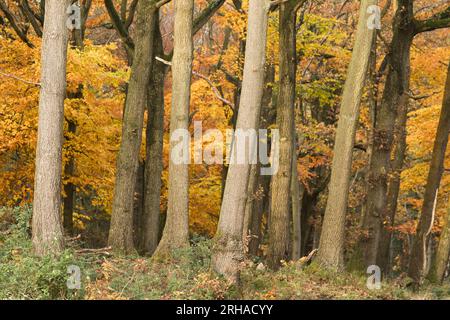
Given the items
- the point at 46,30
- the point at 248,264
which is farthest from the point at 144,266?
the point at 46,30

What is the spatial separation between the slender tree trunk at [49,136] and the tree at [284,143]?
5306 mm

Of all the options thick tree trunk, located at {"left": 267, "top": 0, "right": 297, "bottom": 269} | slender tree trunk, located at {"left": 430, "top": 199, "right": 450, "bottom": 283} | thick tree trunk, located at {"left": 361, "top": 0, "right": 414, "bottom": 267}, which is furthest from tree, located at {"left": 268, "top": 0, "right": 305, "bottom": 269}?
slender tree trunk, located at {"left": 430, "top": 199, "right": 450, "bottom": 283}

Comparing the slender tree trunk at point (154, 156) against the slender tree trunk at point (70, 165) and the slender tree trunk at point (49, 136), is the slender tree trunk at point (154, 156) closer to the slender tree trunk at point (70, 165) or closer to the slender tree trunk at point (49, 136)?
the slender tree trunk at point (70, 165)

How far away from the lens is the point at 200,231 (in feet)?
94.1

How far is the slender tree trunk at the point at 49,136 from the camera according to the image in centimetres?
1174

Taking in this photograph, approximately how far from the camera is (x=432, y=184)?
17.0 metres

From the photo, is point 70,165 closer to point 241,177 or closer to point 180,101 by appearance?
point 180,101

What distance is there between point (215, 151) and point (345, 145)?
36.1ft

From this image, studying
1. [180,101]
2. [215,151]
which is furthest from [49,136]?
[215,151]

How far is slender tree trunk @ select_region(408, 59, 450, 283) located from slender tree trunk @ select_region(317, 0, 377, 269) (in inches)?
164

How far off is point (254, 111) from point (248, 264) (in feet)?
8.93

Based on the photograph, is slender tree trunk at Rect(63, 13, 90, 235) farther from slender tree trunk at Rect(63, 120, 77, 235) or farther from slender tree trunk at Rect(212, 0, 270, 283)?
slender tree trunk at Rect(212, 0, 270, 283)

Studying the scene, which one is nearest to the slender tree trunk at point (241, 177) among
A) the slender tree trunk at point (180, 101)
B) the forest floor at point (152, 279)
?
the forest floor at point (152, 279)

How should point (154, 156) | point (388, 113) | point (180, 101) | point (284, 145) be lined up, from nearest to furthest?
point (180, 101), point (284, 145), point (388, 113), point (154, 156)
